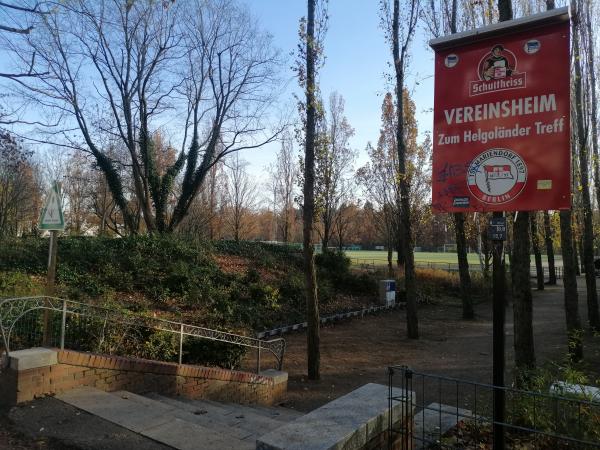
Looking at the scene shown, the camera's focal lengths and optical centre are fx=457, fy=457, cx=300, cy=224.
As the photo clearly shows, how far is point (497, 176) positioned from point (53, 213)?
487 cm

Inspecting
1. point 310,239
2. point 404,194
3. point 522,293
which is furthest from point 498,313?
point 404,194

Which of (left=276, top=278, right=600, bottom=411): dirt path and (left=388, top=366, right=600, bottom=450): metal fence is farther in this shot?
(left=276, top=278, right=600, bottom=411): dirt path

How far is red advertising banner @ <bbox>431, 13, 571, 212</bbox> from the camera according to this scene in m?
3.55

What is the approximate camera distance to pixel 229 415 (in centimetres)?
578

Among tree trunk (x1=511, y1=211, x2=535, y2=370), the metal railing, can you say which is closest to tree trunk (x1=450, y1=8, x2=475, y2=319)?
tree trunk (x1=511, y1=211, x2=535, y2=370)

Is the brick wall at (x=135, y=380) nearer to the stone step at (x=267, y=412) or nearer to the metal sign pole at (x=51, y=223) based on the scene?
the stone step at (x=267, y=412)

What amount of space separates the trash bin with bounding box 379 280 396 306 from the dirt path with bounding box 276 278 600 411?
2.42ft

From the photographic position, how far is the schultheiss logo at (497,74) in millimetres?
3717

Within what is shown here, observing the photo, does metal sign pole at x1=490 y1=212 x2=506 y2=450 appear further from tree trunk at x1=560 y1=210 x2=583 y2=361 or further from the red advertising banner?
tree trunk at x1=560 y1=210 x2=583 y2=361

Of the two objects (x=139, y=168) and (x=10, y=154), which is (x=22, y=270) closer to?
(x=139, y=168)

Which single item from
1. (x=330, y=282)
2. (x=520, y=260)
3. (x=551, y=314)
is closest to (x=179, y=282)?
(x=330, y=282)

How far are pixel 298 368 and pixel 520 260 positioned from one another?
17.5 ft

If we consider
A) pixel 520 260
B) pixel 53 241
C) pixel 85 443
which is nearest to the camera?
pixel 85 443

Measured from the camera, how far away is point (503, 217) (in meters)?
3.82
